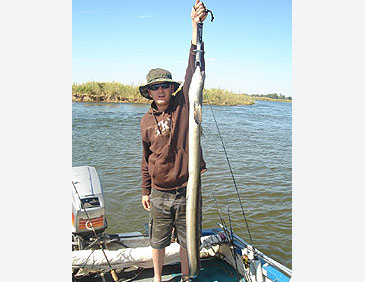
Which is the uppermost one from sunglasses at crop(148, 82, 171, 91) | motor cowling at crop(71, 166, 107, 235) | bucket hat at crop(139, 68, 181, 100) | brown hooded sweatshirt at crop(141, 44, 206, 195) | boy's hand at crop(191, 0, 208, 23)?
boy's hand at crop(191, 0, 208, 23)

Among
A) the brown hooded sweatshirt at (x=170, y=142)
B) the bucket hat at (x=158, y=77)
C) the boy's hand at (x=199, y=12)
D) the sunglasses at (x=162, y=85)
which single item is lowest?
the brown hooded sweatshirt at (x=170, y=142)

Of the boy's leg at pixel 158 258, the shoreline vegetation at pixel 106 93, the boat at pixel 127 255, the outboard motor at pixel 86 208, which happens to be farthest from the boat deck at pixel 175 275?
the shoreline vegetation at pixel 106 93

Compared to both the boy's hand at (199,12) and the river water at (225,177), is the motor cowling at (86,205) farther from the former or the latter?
the boy's hand at (199,12)

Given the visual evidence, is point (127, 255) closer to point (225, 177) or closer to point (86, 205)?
point (86, 205)

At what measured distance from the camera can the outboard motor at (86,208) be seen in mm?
3678

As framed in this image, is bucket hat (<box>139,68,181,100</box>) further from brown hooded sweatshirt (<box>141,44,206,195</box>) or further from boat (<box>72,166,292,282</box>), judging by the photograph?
boat (<box>72,166,292,282</box>)

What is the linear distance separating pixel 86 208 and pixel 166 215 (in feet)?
3.75

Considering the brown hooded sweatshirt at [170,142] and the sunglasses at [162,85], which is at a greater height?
the sunglasses at [162,85]

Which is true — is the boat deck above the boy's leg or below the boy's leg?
below

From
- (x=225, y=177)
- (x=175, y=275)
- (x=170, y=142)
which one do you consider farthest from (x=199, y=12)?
(x=225, y=177)

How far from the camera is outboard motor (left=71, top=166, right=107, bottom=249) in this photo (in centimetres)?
368

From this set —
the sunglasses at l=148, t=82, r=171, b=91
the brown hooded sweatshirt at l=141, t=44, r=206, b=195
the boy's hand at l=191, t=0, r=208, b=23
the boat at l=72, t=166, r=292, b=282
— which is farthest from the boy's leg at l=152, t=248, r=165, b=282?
the boy's hand at l=191, t=0, r=208, b=23

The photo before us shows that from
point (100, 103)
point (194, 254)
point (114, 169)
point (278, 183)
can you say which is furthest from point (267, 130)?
point (194, 254)

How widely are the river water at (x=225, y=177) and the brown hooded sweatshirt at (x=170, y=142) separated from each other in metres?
1.53
